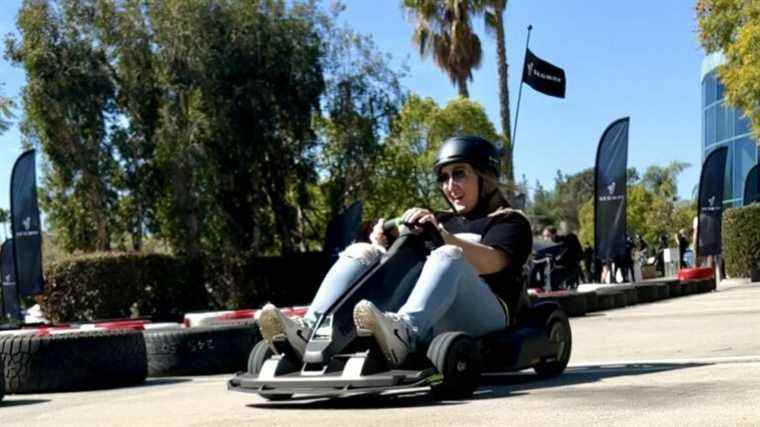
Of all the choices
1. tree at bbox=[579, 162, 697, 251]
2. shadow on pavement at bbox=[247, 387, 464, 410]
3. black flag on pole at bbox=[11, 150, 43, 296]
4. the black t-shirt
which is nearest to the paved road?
shadow on pavement at bbox=[247, 387, 464, 410]

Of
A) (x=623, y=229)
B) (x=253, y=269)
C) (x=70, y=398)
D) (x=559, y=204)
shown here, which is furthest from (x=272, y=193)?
(x=559, y=204)

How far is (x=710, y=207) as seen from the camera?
29.0 m

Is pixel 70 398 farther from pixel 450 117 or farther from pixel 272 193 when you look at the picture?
pixel 450 117

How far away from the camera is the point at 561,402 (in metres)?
5.85

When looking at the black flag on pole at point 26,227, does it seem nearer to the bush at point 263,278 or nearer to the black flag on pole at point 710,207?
the bush at point 263,278

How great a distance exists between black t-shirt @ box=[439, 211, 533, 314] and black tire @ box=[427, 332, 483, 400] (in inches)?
31.0

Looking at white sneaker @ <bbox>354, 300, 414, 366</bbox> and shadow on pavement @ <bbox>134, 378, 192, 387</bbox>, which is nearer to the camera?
white sneaker @ <bbox>354, 300, 414, 366</bbox>

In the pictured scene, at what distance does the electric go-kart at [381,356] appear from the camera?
6156mm

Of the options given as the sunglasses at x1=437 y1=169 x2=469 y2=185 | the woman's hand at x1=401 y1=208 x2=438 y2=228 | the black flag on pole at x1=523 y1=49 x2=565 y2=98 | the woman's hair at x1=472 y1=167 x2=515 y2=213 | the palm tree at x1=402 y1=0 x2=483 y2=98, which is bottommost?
the woman's hand at x1=401 y1=208 x2=438 y2=228

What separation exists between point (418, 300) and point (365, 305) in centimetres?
47

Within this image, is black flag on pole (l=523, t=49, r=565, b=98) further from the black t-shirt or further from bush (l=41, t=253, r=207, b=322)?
the black t-shirt

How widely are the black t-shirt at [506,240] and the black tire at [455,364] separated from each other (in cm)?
79

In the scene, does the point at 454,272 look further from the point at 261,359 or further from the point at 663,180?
the point at 663,180

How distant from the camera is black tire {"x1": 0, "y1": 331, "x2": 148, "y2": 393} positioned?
9297mm
